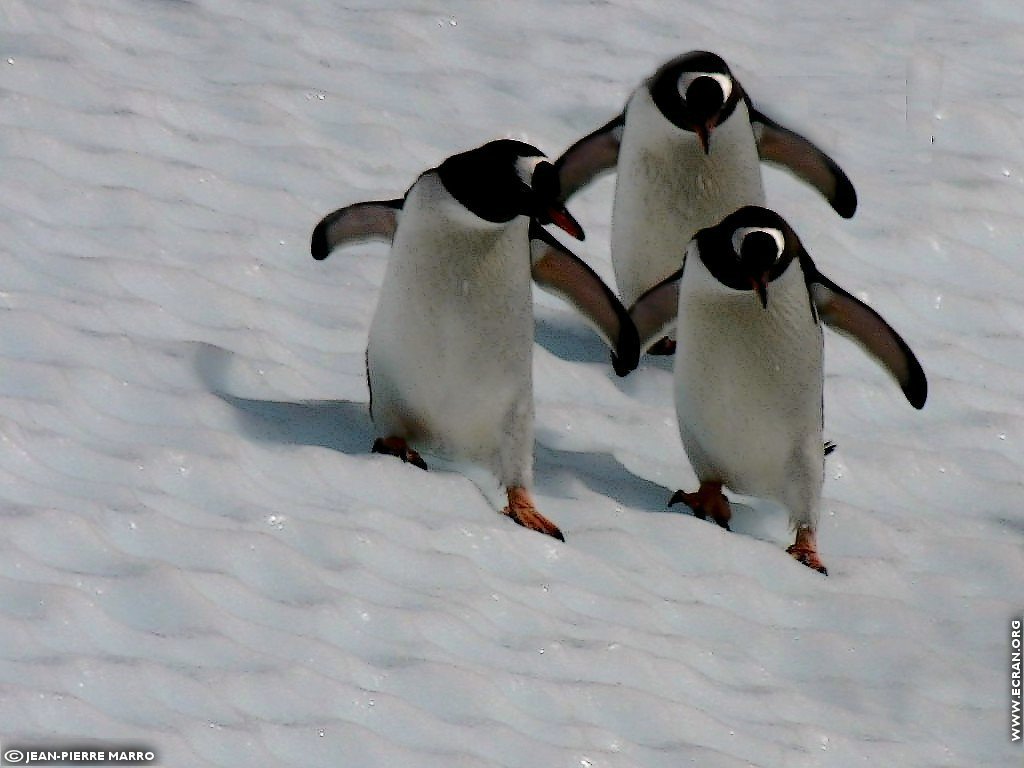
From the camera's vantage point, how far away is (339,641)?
3.57 meters

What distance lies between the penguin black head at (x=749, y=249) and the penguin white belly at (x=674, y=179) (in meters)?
0.66

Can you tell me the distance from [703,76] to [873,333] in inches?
33.3

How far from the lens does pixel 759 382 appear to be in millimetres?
4480

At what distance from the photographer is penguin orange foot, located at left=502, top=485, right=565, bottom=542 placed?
14.0ft

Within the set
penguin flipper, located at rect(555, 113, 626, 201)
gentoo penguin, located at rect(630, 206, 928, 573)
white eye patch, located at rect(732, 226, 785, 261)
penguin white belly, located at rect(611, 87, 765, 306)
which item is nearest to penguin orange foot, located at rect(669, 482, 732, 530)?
gentoo penguin, located at rect(630, 206, 928, 573)

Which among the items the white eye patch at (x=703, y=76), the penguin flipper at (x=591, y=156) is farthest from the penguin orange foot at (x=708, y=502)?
the penguin flipper at (x=591, y=156)

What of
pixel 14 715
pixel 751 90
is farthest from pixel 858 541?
pixel 751 90

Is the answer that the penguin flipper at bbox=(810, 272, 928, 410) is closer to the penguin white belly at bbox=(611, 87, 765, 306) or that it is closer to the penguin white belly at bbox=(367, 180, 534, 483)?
the penguin white belly at bbox=(611, 87, 765, 306)

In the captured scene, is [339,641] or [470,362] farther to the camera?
[470,362]

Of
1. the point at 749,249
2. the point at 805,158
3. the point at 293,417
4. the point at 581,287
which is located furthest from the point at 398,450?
the point at 805,158

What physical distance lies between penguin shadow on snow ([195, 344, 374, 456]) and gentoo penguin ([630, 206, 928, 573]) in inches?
30.8

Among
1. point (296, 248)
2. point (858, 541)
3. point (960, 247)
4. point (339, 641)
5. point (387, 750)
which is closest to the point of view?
point (387, 750)

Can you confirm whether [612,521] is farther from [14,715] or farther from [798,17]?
[798,17]

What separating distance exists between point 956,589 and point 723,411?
2.21 ft
